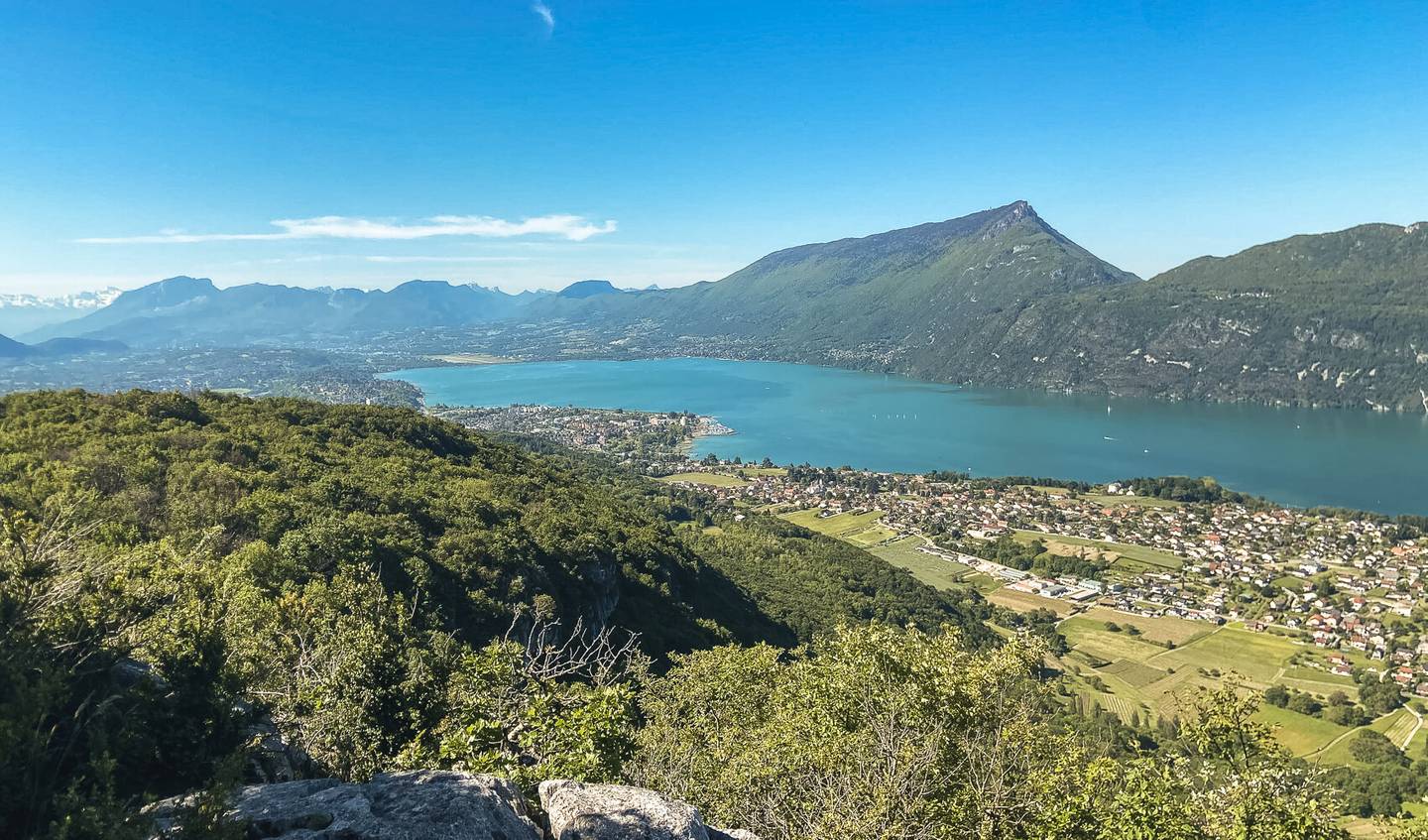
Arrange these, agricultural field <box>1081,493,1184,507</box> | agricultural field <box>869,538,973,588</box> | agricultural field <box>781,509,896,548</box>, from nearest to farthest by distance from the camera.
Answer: agricultural field <box>869,538,973,588</box> → agricultural field <box>781,509,896,548</box> → agricultural field <box>1081,493,1184,507</box>

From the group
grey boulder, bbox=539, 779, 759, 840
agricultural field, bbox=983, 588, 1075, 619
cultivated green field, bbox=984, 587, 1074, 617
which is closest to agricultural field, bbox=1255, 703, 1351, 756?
agricultural field, bbox=983, 588, 1075, 619

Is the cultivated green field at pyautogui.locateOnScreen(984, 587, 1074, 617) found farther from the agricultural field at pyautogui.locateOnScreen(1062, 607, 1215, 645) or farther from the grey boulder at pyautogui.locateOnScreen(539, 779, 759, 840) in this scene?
the grey boulder at pyautogui.locateOnScreen(539, 779, 759, 840)

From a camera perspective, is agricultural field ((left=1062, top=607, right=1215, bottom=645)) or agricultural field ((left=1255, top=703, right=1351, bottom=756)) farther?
agricultural field ((left=1062, top=607, right=1215, bottom=645))

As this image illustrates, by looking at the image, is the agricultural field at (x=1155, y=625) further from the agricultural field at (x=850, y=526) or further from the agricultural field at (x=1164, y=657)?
the agricultural field at (x=850, y=526)

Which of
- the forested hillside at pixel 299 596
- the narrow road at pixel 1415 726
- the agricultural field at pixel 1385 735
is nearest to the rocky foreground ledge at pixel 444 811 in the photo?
the forested hillside at pixel 299 596

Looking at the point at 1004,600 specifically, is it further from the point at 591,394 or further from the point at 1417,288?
the point at 1417,288
